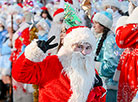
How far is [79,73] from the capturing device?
85.9 inches

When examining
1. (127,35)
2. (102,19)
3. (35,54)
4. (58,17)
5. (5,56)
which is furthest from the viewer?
(5,56)

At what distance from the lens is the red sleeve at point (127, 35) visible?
238 centimetres

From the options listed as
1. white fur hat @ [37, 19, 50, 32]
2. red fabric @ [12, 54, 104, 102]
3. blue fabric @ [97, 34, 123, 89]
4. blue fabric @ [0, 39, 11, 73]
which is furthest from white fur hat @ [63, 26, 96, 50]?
blue fabric @ [0, 39, 11, 73]

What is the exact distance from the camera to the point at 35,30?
4.87 meters

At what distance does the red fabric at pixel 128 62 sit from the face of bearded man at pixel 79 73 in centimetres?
44

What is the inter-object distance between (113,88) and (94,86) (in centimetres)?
108

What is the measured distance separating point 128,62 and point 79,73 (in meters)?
0.72

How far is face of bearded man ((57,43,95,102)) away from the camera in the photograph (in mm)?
2143

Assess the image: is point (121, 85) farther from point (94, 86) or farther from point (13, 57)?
point (13, 57)

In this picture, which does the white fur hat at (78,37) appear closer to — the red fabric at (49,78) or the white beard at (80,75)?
the white beard at (80,75)

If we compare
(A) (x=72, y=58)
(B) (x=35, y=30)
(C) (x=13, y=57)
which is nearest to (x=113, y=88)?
(A) (x=72, y=58)

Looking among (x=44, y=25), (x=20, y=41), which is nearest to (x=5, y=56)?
(x=20, y=41)

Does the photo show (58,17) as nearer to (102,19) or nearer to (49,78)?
(102,19)

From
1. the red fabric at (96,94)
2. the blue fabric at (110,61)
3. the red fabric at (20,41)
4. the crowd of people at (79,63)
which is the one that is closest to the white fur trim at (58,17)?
the crowd of people at (79,63)
